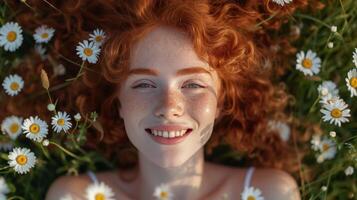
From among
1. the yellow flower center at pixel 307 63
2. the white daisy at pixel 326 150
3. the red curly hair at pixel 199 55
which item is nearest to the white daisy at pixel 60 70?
the red curly hair at pixel 199 55

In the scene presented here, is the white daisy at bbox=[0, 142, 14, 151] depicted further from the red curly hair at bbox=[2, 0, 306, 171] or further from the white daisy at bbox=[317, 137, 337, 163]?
the white daisy at bbox=[317, 137, 337, 163]

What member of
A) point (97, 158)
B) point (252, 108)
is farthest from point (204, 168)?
point (97, 158)

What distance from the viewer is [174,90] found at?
5.99ft

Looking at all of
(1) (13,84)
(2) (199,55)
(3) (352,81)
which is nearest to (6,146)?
(1) (13,84)

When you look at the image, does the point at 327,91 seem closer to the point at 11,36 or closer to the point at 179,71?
the point at 179,71

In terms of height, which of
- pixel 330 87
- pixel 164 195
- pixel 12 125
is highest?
pixel 330 87

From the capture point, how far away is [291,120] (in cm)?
231

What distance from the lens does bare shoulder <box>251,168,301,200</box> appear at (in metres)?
2.07

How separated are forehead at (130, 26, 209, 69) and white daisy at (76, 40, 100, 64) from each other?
0.19 metres

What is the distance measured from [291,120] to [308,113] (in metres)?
0.09

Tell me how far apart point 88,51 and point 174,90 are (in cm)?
36

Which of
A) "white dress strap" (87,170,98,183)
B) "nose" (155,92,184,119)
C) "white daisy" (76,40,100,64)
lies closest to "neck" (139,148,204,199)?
"white dress strap" (87,170,98,183)

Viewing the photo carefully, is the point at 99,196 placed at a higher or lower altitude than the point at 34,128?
lower

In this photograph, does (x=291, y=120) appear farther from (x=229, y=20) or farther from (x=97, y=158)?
(x=97, y=158)
